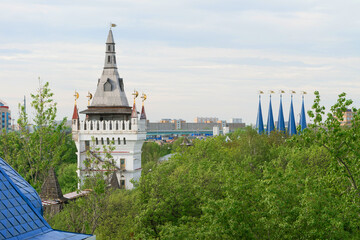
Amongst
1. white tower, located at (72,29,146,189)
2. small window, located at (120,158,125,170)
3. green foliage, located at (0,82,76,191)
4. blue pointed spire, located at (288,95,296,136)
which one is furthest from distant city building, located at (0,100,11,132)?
green foliage, located at (0,82,76,191)

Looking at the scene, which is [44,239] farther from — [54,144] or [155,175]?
[155,175]

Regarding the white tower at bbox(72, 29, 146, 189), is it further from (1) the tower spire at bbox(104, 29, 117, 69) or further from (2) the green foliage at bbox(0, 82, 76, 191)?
(2) the green foliage at bbox(0, 82, 76, 191)

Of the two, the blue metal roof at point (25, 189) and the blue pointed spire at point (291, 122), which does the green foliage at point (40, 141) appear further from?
the blue pointed spire at point (291, 122)

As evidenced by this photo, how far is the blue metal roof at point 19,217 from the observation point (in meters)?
18.0

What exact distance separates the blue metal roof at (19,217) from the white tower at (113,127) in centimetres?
2911

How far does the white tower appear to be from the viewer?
50000 mm

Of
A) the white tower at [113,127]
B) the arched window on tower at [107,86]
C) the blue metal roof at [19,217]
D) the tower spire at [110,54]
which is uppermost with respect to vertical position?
the tower spire at [110,54]

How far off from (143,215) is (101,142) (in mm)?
22840

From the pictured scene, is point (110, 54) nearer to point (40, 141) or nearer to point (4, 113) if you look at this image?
point (40, 141)

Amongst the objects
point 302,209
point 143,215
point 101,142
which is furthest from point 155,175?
point 101,142

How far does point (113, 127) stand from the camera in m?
50.4

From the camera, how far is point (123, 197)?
38.5m

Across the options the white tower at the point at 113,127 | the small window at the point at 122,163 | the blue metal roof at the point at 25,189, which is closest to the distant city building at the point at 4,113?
the white tower at the point at 113,127

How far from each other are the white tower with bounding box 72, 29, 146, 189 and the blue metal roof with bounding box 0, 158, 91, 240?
29.1 m
